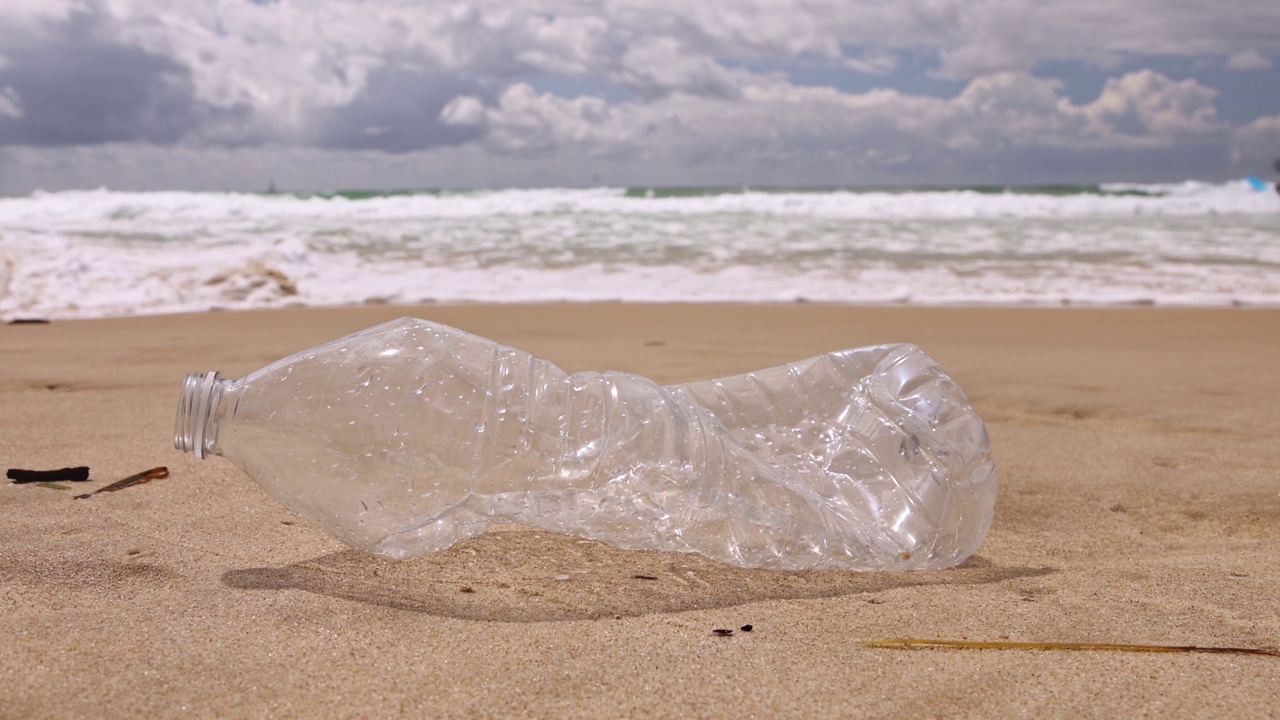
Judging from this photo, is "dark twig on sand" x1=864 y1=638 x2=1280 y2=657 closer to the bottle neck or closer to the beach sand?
the beach sand

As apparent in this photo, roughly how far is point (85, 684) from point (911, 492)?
4.36 feet

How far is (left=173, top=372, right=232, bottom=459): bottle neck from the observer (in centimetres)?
153

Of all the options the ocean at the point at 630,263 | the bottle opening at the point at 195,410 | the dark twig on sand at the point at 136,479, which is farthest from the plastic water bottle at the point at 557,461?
the ocean at the point at 630,263

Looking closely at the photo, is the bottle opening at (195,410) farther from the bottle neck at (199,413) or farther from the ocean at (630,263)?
the ocean at (630,263)

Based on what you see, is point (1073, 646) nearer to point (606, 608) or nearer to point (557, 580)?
point (606, 608)

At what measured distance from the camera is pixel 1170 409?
3172 millimetres

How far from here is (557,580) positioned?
61.8 inches

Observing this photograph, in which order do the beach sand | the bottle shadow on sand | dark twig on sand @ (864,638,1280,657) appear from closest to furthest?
the beach sand → dark twig on sand @ (864,638,1280,657) → the bottle shadow on sand

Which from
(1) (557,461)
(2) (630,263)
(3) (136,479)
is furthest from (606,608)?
(2) (630,263)

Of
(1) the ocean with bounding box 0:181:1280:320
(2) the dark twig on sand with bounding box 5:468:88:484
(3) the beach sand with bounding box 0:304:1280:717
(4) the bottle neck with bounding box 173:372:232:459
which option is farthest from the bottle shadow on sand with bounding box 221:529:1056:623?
(1) the ocean with bounding box 0:181:1280:320

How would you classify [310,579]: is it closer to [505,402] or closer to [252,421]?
[252,421]

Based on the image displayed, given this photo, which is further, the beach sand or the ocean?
the ocean

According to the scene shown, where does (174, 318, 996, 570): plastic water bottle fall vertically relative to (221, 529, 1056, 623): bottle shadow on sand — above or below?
above

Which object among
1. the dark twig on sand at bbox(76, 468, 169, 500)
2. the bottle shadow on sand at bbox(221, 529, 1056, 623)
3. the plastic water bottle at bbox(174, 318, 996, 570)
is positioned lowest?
the bottle shadow on sand at bbox(221, 529, 1056, 623)
